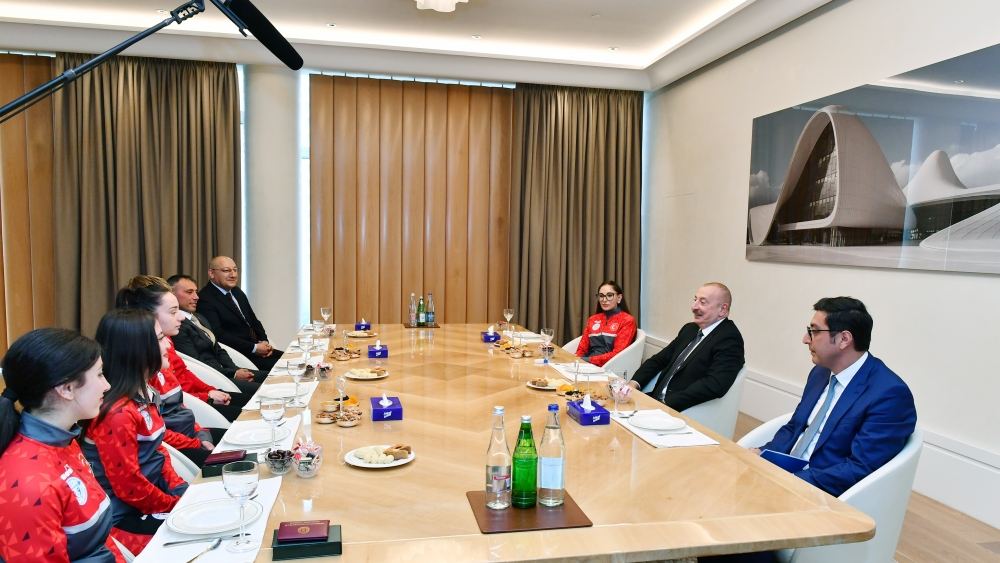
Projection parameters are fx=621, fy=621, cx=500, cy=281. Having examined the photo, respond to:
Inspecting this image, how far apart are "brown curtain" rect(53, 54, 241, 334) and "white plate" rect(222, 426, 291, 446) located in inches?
163

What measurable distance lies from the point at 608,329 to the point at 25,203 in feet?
17.6

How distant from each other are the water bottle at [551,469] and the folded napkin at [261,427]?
85cm

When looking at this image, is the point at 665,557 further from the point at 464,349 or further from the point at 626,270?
the point at 626,270

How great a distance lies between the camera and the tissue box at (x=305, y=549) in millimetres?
1293

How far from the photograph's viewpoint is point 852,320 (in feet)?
7.35

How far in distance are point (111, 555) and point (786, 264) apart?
444cm

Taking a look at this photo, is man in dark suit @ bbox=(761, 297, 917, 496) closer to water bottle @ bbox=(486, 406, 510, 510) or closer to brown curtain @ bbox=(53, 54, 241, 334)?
water bottle @ bbox=(486, 406, 510, 510)

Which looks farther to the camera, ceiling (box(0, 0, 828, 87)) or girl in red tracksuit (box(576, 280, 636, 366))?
ceiling (box(0, 0, 828, 87))

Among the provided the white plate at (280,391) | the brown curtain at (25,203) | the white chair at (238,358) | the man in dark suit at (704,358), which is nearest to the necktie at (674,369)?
the man in dark suit at (704,358)

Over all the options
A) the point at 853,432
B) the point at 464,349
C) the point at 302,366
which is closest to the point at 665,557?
the point at 853,432

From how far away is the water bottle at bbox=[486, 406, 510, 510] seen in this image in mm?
1542

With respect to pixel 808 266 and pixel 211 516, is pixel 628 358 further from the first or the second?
pixel 211 516

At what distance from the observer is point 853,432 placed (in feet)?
6.86

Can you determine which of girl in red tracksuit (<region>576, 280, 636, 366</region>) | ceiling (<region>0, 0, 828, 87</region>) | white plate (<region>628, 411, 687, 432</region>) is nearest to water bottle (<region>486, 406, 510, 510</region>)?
white plate (<region>628, 411, 687, 432</region>)
